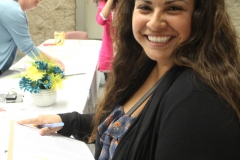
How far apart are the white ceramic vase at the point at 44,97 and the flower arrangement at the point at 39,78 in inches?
0.9

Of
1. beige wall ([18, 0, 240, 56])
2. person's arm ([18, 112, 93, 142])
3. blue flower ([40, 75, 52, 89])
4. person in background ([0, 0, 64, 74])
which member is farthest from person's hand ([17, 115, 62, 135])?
beige wall ([18, 0, 240, 56])

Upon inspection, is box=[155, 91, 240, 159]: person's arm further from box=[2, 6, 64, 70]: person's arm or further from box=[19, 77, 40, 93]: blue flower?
box=[2, 6, 64, 70]: person's arm

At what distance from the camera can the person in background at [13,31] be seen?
77.2 inches

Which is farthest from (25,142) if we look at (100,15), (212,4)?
(100,15)

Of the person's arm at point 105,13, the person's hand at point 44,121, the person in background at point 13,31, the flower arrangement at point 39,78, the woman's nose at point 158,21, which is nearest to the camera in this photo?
the woman's nose at point 158,21

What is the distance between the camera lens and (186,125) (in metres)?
0.63

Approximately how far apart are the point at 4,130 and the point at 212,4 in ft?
3.12

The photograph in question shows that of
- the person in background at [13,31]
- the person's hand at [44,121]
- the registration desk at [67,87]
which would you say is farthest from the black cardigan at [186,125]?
the person in background at [13,31]

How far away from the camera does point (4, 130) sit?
3.86 ft

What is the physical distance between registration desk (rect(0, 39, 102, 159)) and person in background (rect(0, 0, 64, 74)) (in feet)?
0.34

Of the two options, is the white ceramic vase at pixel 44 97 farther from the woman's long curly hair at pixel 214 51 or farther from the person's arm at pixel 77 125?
the woman's long curly hair at pixel 214 51

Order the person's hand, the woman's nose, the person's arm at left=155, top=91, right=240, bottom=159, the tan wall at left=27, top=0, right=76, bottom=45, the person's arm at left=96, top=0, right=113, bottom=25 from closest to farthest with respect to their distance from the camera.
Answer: the person's arm at left=155, top=91, right=240, bottom=159, the woman's nose, the person's hand, the person's arm at left=96, top=0, right=113, bottom=25, the tan wall at left=27, top=0, right=76, bottom=45

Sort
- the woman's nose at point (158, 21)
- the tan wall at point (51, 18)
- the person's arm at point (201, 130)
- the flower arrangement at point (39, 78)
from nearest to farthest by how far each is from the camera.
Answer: the person's arm at point (201, 130) < the woman's nose at point (158, 21) < the flower arrangement at point (39, 78) < the tan wall at point (51, 18)

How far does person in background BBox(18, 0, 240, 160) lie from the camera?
0.62 meters
